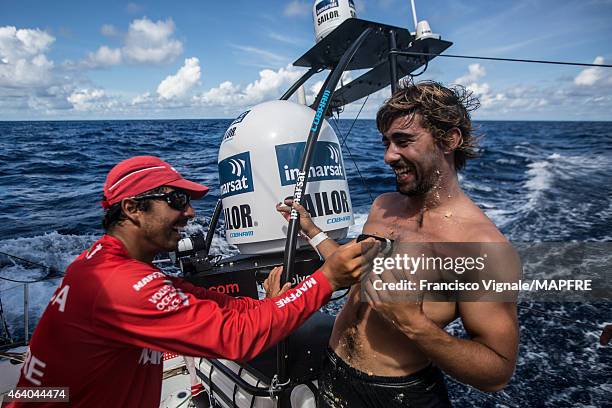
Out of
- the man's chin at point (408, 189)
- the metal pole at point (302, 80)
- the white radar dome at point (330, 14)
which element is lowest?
the man's chin at point (408, 189)

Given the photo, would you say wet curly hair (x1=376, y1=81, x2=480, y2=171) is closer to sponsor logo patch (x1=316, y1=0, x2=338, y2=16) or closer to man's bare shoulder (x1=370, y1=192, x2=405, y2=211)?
man's bare shoulder (x1=370, y1=192, x2=405, y2=211)

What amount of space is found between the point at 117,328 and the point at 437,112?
6.35 ft

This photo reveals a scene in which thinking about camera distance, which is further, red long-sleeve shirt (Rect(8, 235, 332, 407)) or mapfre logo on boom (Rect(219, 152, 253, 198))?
mapfre logo on boom (Rect(219, 152, 253, 198))

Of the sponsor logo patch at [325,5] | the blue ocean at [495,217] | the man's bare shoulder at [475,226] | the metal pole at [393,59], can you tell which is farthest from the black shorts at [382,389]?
the sponsor logo patch at [325,5]

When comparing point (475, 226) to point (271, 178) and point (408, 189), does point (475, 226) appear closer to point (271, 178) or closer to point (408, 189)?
point (408, 189)

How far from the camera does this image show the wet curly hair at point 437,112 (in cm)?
215

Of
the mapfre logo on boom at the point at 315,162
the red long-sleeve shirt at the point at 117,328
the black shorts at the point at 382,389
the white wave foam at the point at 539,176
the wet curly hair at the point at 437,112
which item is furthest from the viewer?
the white wave foam at the point at 539,176

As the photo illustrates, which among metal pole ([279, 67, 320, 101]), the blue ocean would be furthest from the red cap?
metal pole ([279, 67, 320, 101])

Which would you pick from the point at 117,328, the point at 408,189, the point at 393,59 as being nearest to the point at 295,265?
the point at 408,189

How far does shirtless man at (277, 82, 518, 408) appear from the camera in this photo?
1.66m

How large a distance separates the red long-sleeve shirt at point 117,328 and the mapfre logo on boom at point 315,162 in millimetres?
1192

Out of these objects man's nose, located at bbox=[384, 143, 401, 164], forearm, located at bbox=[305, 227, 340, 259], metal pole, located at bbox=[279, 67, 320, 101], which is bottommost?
forearm, located at bbox=[305, 227, 340, 259]

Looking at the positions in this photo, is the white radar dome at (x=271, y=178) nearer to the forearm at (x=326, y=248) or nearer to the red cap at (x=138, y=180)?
the forearm at (x=326, y=248)

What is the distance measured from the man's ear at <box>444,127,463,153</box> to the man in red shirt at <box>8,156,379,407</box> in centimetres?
80
